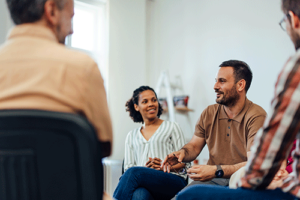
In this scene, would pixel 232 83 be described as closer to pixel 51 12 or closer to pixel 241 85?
pixel 241 85

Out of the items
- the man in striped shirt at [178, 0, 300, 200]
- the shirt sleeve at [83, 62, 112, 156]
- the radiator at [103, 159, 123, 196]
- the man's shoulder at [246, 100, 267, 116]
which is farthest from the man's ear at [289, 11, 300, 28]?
the radiator at [103, 159, 123, 196]

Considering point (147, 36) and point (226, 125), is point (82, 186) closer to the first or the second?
point (226, 125)

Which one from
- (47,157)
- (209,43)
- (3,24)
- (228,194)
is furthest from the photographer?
(209,43)

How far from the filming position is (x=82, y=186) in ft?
2.11

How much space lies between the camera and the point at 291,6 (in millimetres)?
832

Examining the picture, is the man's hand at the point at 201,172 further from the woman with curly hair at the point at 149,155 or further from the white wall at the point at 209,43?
the white wall at the point at 209,43

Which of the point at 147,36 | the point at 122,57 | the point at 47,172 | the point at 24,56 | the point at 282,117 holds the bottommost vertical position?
the point at 47,172

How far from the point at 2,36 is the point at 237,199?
286 centimetres

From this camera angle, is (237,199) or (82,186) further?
(237,199)

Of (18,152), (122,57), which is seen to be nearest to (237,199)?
(18,152)

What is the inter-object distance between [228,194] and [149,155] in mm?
1533

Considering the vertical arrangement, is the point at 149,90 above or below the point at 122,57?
below

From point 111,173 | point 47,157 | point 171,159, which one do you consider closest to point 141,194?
point 171,159

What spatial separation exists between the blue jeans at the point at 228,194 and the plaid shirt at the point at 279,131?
1.4 inches
